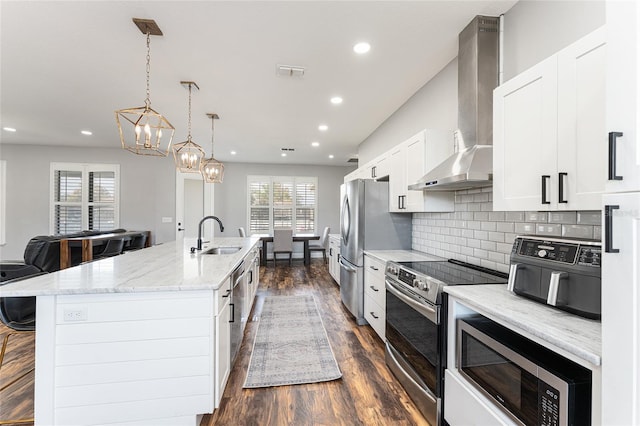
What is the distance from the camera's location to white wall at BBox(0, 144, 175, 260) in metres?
5.99

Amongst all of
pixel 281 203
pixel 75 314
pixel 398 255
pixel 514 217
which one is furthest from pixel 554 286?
pixel 281 203

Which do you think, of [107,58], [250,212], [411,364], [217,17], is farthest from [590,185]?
[250,212]

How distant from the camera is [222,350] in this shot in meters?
1.90

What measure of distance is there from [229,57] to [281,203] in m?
5.65

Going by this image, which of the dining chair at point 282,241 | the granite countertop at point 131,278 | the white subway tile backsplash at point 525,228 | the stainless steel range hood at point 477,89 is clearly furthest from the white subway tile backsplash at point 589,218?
the dining chair at point 282,241

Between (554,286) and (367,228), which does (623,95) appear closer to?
(554,286)

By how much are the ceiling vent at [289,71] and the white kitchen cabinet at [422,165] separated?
1.31 metres

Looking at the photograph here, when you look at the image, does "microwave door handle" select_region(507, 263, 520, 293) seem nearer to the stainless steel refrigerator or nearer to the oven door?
the oven door

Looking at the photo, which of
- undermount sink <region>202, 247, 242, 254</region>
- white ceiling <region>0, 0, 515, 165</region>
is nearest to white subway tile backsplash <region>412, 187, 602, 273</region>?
white ceiling <region>0, 0, 515, 165</region>

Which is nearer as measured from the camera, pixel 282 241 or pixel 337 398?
pixel 337 398

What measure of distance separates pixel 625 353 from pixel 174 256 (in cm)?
296

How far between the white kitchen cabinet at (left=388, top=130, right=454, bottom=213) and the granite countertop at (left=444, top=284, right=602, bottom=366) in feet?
4.04

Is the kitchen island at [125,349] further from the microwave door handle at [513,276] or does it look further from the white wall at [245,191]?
the white wall at [245,191]

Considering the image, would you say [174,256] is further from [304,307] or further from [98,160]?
[98,160]
